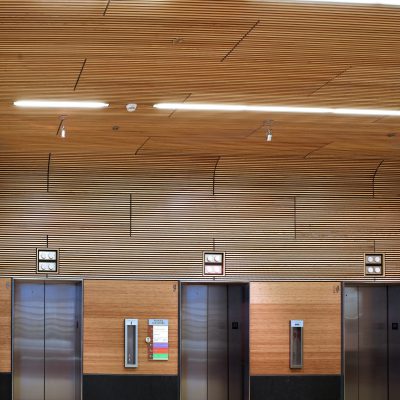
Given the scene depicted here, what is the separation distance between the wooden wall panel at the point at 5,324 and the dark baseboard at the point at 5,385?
0.31 ft

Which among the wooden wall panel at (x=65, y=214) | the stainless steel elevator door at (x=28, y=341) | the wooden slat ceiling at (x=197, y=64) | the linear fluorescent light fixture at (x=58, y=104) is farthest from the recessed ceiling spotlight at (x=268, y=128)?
the stainless steel elevator door at (x=28, y=341)

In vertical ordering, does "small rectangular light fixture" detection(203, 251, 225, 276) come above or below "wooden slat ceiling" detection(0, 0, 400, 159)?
below

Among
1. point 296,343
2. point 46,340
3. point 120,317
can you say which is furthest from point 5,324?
point 296,343

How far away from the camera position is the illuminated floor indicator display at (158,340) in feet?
52.5

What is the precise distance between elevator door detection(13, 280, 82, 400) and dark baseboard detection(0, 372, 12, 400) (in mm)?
310

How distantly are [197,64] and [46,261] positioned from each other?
7.77 m

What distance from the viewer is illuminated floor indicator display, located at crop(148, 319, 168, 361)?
52.5ft

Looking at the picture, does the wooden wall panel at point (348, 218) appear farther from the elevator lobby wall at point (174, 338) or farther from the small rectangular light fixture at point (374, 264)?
the elevator lobby wall at point (174, 338)

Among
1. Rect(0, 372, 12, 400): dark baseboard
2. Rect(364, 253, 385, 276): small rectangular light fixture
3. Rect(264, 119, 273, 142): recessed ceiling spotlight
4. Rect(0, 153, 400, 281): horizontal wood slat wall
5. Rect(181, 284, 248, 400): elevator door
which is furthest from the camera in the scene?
Rect(364, 253, 385, 276): small rectangular light fixture

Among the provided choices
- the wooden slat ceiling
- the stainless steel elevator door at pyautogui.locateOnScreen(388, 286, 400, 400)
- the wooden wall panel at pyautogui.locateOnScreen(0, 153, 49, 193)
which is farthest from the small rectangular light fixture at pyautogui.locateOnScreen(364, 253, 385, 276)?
the wooden wall panel at pyautogui.locateOnScreen(0, 153, 49, 193)

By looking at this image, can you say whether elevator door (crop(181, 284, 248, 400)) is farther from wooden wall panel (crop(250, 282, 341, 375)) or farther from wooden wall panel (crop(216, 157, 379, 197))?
wooden wall panel (crop(216, 157, 379, 197))

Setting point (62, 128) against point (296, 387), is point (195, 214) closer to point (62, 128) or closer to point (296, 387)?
point (296, 387)

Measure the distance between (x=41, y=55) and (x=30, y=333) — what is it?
A: 849cm

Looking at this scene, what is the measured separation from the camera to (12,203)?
16.3m
